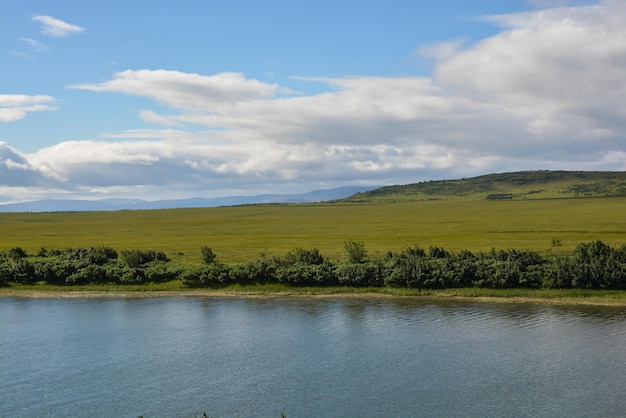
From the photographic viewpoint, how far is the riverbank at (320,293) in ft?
192

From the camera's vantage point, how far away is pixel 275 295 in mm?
66500

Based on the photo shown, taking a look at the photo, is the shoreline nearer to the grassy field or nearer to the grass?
the grass

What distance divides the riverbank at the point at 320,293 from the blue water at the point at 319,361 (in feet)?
10.0

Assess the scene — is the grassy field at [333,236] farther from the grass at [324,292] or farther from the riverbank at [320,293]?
the riverbank at [320,293]

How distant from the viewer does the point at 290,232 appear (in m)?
137

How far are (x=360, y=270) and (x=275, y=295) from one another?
9.31 meters

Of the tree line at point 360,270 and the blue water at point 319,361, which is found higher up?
the tree line at point 360,270

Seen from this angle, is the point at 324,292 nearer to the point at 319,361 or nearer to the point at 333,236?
the point at 319,361

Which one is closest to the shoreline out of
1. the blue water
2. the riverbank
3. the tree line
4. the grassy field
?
the riverbank

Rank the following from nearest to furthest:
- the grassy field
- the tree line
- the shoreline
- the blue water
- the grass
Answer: the blue water, the shoreline, the grass, the tree line, the grassy field

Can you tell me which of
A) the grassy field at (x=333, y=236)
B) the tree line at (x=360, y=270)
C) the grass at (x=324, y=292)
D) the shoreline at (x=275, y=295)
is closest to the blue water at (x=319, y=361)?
the shoreline at (x=275, y=295)

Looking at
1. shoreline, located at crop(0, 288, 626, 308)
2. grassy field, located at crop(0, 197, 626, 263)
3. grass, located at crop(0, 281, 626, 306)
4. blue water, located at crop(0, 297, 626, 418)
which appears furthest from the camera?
grassy field, located at crop(0, 197, 626, 263)

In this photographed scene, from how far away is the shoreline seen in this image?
57938 millimetres

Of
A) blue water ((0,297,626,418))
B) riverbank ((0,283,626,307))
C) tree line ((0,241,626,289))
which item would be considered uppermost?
tree line ((0,241,626,289))
